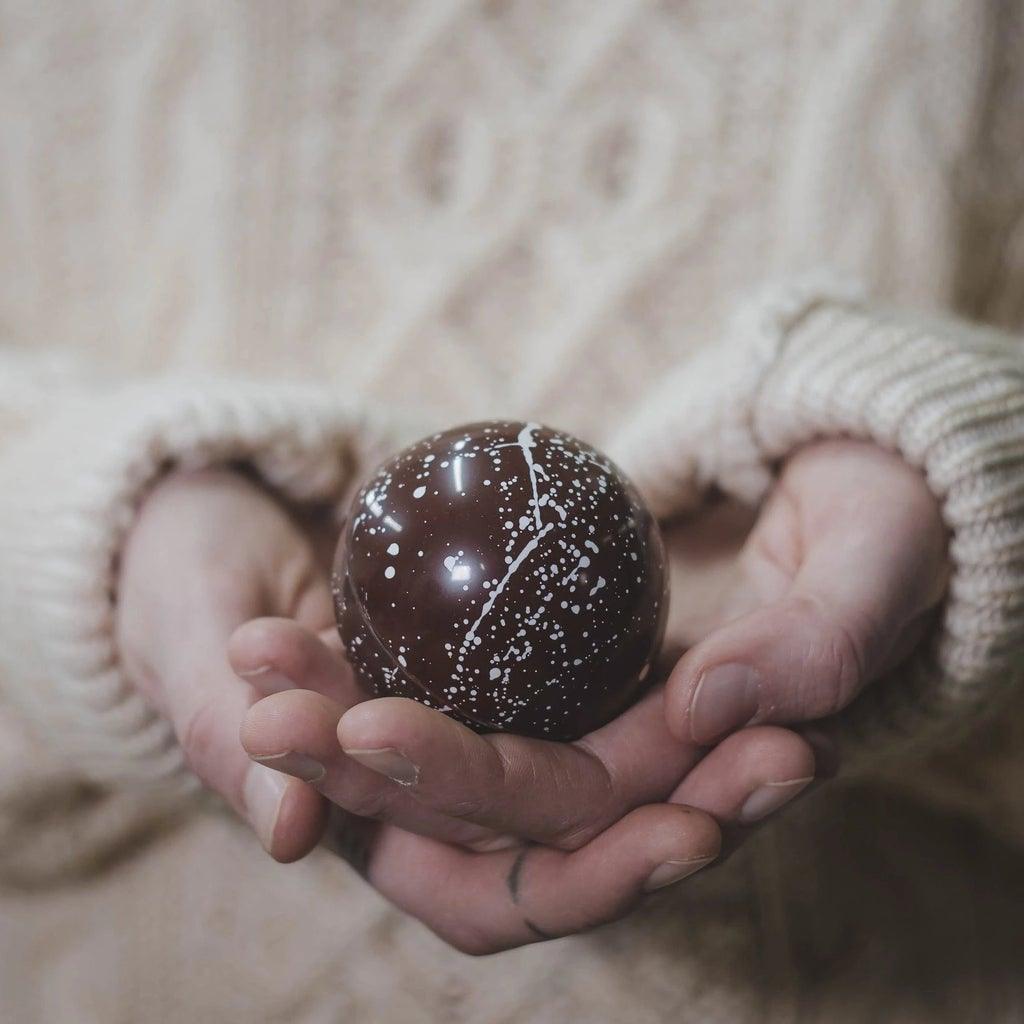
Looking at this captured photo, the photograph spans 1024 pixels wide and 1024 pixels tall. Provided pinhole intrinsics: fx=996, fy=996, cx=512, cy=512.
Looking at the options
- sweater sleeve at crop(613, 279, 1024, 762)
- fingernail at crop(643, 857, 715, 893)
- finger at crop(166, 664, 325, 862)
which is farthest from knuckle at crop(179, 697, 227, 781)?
sweater sleeve at crop(613, 279, 1024, 762)

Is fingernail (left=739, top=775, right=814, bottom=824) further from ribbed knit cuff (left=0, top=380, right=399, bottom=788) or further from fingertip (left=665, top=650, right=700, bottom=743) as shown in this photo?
ribbed knit cuff (left=0, top=380, right=399, bottom=788)

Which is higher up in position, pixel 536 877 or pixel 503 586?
pixel 503 586

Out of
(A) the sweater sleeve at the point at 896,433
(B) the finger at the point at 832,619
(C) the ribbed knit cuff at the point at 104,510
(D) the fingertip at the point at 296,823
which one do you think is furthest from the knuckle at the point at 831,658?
(C) the ribbed knit cuff at the point at 104,510

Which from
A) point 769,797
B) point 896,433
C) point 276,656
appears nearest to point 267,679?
point 276,656

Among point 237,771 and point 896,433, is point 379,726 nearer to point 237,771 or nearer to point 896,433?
point 237,771

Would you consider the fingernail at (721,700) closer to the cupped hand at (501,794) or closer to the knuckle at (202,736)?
the cupped hand at (501,794)

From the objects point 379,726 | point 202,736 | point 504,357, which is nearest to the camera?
point 379,726
